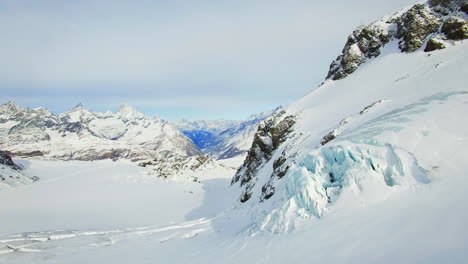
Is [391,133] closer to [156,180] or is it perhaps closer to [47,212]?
[47,212]

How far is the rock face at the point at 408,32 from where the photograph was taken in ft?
123

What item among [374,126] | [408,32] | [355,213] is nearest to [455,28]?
[408,32]

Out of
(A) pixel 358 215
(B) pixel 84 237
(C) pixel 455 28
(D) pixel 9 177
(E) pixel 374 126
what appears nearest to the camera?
(A) pixel 358 215

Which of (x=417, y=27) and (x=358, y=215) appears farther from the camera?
(x=417, y=27)

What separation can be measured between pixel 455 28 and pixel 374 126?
30366 millimetres

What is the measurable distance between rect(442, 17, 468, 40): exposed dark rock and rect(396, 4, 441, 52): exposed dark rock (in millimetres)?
2066

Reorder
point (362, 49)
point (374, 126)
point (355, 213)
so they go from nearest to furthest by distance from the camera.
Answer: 1. point (355, 213)
2. point (374, 126)
3. point (362, 49)

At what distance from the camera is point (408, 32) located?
41500 mm

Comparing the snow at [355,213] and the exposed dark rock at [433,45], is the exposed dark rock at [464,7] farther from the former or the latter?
the snow at [355,213]

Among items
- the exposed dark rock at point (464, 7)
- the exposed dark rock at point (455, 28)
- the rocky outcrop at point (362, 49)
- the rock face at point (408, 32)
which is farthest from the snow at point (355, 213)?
the rocky outcrop at point (362, 49)

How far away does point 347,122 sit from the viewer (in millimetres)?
25266

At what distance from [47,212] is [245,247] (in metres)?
30.4

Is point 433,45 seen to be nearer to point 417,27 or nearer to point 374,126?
point 417,27

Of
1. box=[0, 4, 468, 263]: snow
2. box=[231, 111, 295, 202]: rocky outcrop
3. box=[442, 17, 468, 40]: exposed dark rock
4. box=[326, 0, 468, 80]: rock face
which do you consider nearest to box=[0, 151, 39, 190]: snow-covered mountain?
box=[0, 4, 468, 263]: snow
